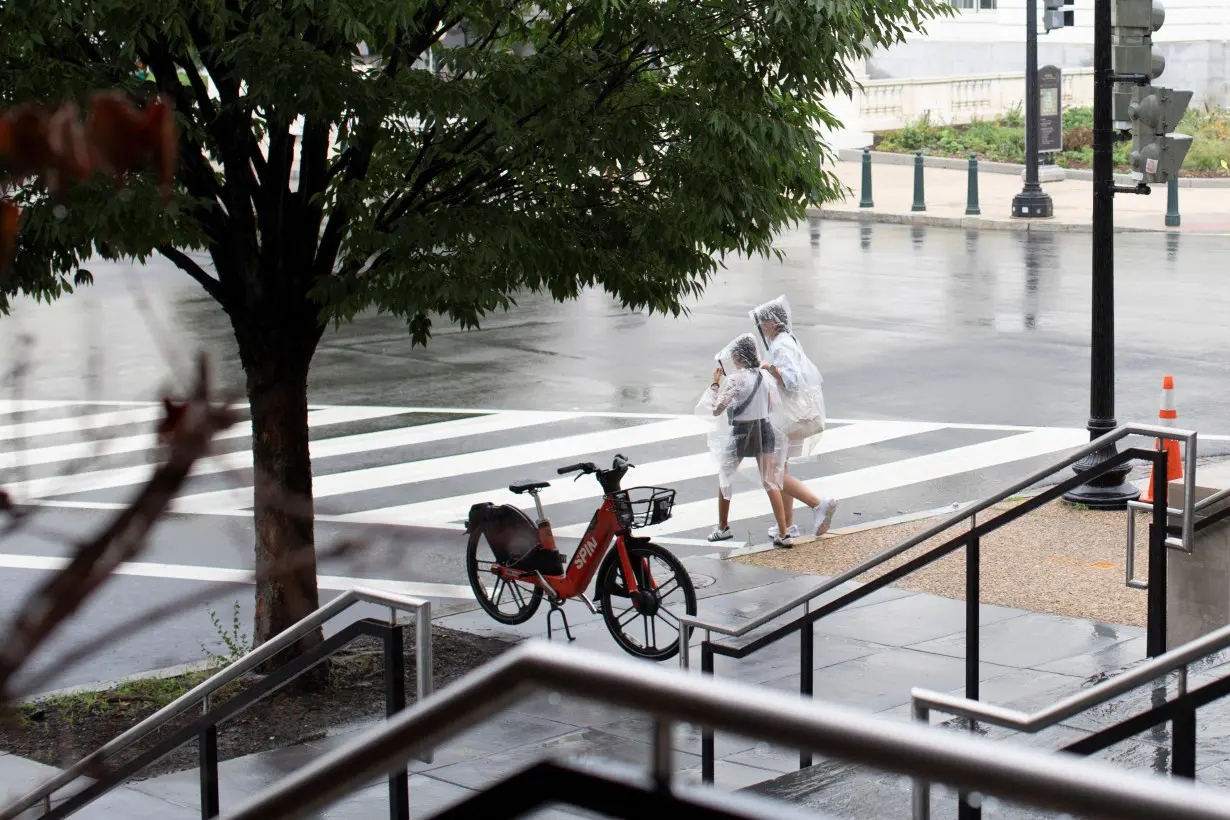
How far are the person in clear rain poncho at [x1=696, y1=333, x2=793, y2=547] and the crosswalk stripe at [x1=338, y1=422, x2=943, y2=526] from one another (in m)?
1.01

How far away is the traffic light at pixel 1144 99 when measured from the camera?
41.8ft

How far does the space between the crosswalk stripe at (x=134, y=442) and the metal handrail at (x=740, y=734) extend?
12.4 m

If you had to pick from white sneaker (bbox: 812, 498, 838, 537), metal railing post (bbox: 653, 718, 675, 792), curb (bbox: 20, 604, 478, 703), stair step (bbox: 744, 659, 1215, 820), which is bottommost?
curb (bbox: 20, 604, 478, 703)

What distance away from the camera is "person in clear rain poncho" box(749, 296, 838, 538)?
1181cm

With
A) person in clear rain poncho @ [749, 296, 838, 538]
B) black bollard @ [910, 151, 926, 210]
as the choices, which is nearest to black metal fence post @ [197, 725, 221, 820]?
person in clear rain poncho @ [749, 296, 838, 538]

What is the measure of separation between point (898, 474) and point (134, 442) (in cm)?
691

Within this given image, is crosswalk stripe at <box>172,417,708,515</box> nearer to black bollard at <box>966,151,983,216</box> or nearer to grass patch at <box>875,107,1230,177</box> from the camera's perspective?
black bollard at <box>966,151,983,216</box>

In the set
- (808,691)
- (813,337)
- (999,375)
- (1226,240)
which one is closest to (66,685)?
(808,691)

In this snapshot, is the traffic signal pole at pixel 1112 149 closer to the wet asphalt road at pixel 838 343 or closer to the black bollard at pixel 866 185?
the wet asphalt road at pixel 838 343

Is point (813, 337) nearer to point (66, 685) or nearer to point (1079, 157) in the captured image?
point (66, 685)

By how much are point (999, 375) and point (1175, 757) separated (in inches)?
505

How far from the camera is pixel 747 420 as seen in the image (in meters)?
11.6

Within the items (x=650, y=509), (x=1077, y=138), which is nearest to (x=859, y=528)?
(x=650, y=509)

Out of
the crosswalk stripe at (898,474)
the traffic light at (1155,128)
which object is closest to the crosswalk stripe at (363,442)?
the crosswalk stripe at (898,474)
